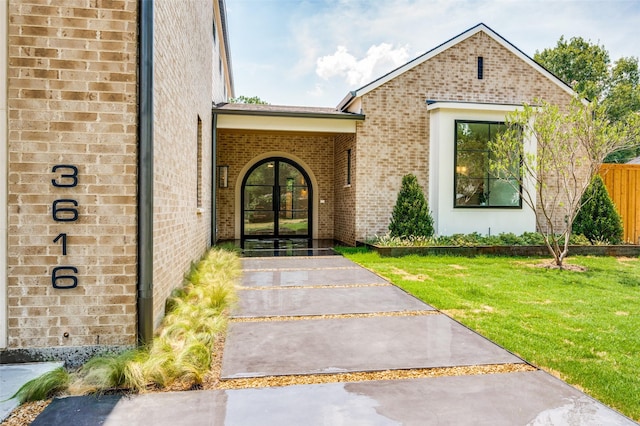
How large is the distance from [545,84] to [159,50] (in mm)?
12495

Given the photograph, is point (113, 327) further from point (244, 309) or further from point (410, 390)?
point (410, 390)

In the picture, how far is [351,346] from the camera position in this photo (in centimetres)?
376

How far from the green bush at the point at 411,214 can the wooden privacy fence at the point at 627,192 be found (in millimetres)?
5790

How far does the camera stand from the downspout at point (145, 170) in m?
3.44

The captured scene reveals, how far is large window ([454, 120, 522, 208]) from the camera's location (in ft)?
38.3

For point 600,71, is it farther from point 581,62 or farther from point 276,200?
point 276,200

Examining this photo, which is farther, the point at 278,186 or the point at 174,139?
the point at 278,186

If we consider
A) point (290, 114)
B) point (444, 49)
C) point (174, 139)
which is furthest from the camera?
point (444, 49)

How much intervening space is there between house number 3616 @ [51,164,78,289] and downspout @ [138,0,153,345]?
0.52 meters

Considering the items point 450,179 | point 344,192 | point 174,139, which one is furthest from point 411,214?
point 174,139

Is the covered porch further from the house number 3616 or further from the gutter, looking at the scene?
the house number 3616

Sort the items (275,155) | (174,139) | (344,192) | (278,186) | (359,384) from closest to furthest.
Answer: (359,384)
(174,139)
(344,192)
(275,155)
(278,186)

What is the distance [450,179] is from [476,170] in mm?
918

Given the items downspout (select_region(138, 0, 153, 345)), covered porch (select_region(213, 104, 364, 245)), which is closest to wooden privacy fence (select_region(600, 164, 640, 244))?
covered porch (select_region(213, 104, 364, 245))
